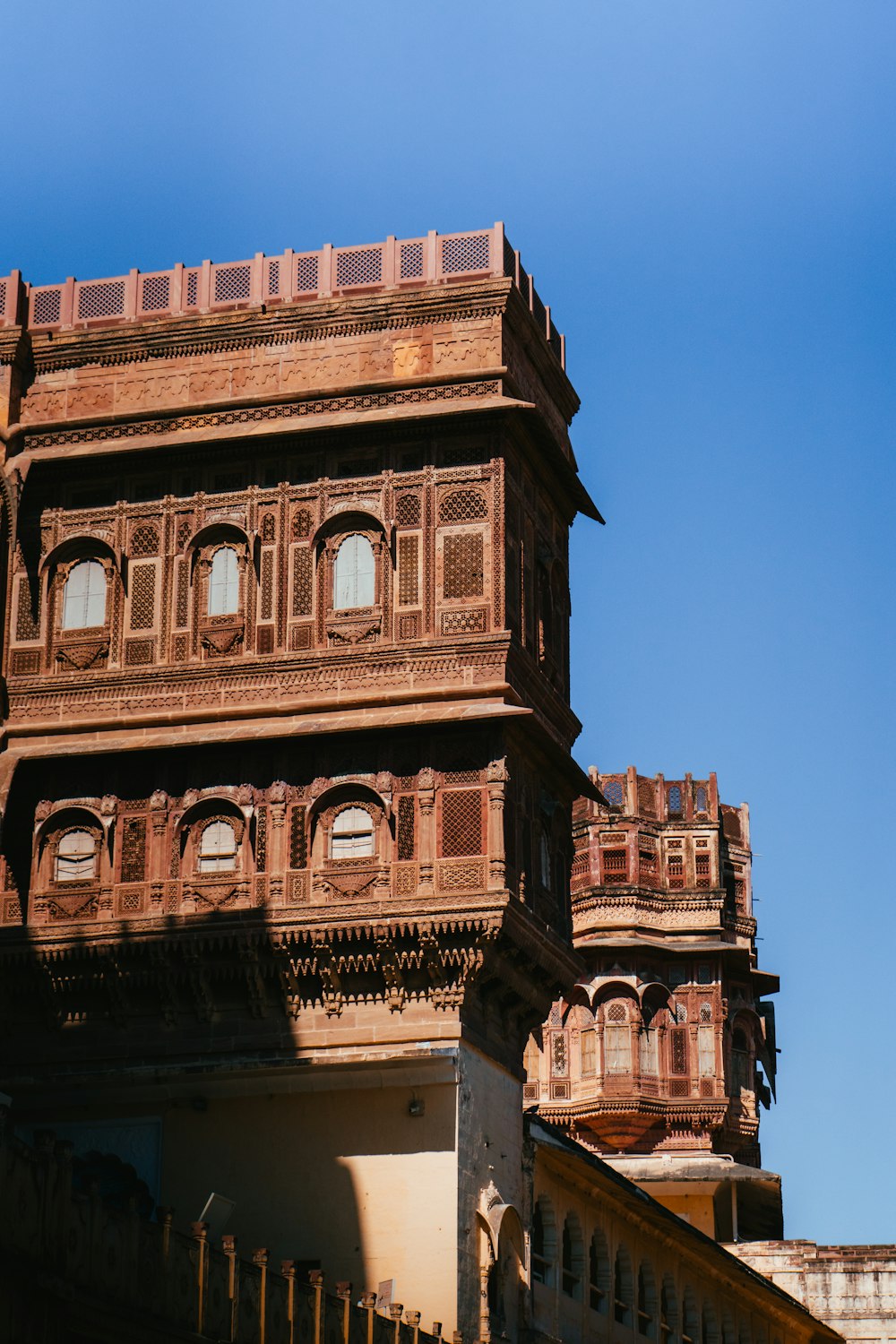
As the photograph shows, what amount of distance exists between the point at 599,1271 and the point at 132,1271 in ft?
56.5

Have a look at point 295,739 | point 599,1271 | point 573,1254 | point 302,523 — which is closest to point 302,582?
point 302,523

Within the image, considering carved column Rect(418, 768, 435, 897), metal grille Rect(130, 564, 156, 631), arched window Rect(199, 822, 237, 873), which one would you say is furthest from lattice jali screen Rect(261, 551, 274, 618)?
carved column Rect(418, 768, 435, 897)

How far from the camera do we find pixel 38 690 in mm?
35781

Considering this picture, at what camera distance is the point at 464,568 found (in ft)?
114

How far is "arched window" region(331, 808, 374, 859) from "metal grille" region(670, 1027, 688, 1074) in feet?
81.4

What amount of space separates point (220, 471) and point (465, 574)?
4226 mm

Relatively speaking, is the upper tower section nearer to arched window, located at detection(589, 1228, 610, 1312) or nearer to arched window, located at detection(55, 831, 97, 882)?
arched window, located at detection(55, 831, 97, 882)

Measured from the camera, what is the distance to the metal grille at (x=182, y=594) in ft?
117

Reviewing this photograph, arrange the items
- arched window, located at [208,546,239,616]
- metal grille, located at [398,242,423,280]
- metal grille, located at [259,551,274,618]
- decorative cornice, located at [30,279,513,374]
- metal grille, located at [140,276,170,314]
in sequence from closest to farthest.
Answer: metal grille, located at [259,551,274,618]
arched window, located at [208,546,239,616]
decorative cornice, located at [30,279,513,374]
metal grille, located at [398,242,423,280]
metal grille, located at [140,276,170,314]

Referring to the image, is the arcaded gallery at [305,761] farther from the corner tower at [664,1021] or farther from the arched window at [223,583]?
the corner tower at [664,1021]

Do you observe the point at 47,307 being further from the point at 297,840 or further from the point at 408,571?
the point at 297,840

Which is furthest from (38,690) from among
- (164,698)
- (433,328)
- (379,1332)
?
(379,1332)

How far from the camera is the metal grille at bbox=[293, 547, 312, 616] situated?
35250mm

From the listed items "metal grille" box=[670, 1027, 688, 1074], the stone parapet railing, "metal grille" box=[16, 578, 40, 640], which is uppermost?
"metal grille" box=[16, 578, 40, 640]
